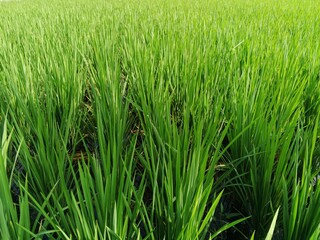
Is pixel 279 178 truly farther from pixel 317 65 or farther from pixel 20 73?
pixel 20 73

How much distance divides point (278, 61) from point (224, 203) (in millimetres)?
641

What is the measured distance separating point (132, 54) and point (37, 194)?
804mm

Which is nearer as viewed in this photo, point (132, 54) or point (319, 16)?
point (132, 54)

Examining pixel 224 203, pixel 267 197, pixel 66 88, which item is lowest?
pixel 224 203

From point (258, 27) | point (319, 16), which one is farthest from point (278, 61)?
point (319, 16)

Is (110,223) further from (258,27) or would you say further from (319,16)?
(319,16)

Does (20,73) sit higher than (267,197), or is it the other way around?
(20,73)

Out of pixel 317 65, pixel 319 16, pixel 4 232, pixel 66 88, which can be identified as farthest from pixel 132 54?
pixel 319 16

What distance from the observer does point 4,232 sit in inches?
18.3

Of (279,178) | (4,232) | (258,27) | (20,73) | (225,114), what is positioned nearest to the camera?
(4,232)

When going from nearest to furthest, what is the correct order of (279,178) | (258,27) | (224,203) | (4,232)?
(4,232), (279,178), (224,203), (258,27)

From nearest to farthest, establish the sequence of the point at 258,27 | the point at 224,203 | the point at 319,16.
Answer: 1. the point at 224,203
2. the point at 258,27
3. the point at 319,16

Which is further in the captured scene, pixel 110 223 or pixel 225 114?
pixel 225 114

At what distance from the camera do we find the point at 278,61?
3.98 ft
